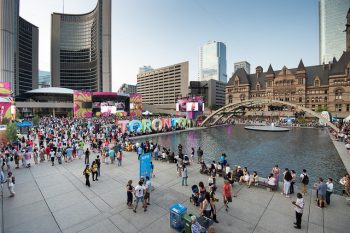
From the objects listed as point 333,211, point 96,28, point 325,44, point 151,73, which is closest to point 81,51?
point 96,28

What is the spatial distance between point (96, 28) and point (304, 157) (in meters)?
160

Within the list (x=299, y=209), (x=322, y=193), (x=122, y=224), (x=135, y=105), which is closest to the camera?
(x=299, y=209)

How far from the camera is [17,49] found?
125 meters

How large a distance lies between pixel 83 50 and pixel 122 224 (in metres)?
172

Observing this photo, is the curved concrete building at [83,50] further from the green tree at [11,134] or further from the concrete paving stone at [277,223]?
the concrete paving stone at [277,223]

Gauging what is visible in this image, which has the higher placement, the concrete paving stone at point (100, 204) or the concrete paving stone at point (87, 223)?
the concrete paving stone at point (100, 204)

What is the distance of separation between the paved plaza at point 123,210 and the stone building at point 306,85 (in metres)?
86.1

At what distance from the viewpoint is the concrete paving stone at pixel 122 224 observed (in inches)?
301

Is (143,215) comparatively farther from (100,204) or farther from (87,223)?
(100,204)

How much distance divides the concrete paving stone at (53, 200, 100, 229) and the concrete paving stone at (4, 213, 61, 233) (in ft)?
0.88

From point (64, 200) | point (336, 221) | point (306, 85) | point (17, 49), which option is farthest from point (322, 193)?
point (17, 49)

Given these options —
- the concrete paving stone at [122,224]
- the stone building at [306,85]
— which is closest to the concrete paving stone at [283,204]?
the concrete paving stone at [122,224]

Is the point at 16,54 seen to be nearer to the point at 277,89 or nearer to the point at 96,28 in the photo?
the point at 96,28

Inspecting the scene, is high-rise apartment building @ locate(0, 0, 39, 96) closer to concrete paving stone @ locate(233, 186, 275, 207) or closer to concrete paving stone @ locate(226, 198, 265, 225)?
concrete paving stone @ locate(233, 186, 275, 207)
